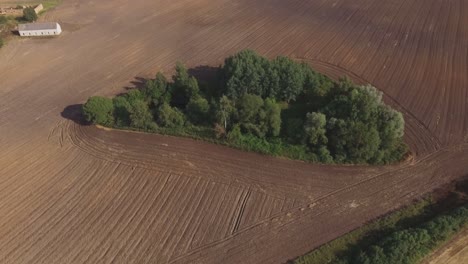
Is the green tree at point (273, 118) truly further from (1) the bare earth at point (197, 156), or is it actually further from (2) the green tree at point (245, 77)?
A: (2) the green tree at point (245, 77)

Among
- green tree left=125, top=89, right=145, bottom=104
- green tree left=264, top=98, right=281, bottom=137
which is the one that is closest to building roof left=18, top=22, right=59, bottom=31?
green tree left=125, top=89, right=145, bottom=104

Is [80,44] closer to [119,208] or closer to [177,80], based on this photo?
[177,80]

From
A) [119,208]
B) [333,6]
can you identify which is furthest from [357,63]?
[119,208]

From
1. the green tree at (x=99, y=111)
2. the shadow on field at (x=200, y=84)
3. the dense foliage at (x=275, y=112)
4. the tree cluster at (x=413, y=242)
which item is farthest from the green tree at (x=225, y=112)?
the tree cluster at (x=413, y=242)

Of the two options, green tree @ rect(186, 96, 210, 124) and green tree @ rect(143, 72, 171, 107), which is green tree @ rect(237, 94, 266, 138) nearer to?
green tree @ rect(186, 96, 210, 124)

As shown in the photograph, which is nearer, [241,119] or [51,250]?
[51,250]

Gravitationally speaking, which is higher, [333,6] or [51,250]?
[333,6]
